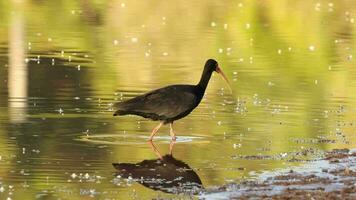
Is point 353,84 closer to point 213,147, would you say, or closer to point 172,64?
point 172,64

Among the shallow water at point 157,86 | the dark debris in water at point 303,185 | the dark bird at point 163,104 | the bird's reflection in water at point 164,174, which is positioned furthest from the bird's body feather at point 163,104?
the dark debris in water at point 303,185

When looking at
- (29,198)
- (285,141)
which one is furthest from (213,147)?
(29,198)

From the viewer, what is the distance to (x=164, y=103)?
18.1 meters

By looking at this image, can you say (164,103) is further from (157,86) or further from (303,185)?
(157,86)

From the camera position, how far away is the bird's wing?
17.9 meters

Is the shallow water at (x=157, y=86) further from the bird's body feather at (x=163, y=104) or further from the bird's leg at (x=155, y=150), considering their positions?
the bird's body feather at (x=163, y=104)

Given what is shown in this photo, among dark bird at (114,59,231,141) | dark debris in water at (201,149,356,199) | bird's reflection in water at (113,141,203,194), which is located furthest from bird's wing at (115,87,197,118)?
dark debris in water at (201,149,356,199)

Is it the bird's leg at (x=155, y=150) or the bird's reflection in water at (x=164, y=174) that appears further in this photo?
the bird's leg at (x=155, y=150)

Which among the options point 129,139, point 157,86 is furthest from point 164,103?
point 157,86

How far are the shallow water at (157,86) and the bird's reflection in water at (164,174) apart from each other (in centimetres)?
17

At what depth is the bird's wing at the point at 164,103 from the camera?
17906 mm

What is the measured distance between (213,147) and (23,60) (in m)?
13.3

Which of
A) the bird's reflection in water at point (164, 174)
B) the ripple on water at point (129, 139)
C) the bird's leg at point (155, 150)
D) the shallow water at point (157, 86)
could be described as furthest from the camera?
the ripple on water at point (129, 139)

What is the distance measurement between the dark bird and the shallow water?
0.44m
